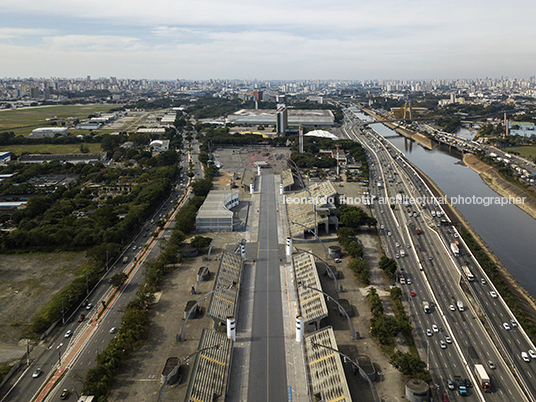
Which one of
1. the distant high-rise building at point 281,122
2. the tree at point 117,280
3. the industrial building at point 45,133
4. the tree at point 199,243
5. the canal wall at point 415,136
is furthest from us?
the canal wall at point 415,136

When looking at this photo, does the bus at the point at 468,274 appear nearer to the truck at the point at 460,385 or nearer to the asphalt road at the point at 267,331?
the truck at the point at 460,385

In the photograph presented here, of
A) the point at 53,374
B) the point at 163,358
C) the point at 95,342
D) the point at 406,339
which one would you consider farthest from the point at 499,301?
the point at 53,374

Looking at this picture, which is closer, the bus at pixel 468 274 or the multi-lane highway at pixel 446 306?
the multi-lane highway at pixel 446 306

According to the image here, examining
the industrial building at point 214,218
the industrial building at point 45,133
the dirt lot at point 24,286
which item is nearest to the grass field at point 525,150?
the industrial building at point 214,218

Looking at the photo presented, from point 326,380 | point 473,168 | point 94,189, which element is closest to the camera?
point 326,380

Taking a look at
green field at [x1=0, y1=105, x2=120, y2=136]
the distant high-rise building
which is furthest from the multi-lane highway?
green field at [x1=0, y1=105, x2=120, y2=136]

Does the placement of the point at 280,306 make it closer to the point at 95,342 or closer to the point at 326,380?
the point at 326,380
